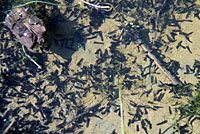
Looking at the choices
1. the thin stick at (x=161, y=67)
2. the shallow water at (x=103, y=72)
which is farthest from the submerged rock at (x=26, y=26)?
the thin stick at (x=161, y=67)

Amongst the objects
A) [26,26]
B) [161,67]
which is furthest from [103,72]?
[26,26]

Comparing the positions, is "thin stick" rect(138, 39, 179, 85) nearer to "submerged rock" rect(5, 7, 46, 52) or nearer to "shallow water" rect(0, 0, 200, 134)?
"shallow water" rect(0, 0, 200, 134)

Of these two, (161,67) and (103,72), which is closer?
(161,67)

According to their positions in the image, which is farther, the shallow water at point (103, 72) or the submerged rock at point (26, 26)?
the shallow water at point (103, 72)

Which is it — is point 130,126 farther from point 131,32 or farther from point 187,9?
point 187,9

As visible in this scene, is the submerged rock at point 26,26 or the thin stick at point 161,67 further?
the thin stick at point 161,67

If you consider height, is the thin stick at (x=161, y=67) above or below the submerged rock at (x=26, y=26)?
below

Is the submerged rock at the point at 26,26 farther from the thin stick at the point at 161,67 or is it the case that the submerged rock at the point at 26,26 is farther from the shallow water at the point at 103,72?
the thin stick at the point at 161,67

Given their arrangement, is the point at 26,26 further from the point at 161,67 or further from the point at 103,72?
the point at 161,67

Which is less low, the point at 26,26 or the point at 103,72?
the point at 26,26
